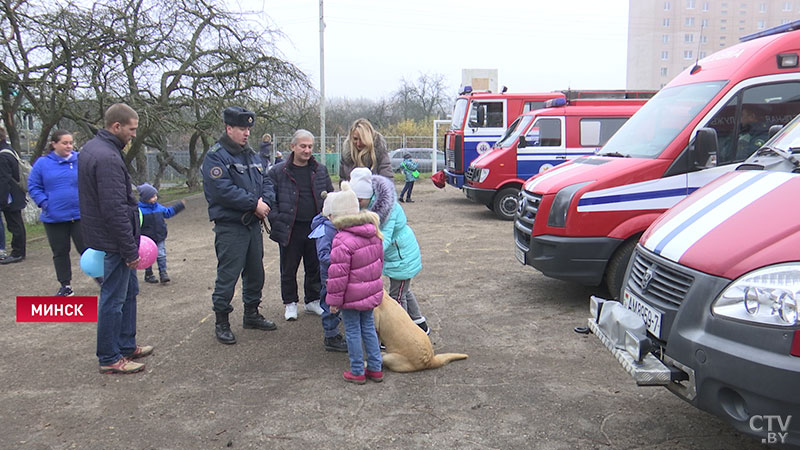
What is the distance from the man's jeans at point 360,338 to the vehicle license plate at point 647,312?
1742 millimetres

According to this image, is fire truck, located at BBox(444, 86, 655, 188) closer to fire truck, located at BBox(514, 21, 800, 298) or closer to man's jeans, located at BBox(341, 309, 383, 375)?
fire truck, located at BBox(514, 21, 800, 298)

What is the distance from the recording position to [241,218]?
4781 mm

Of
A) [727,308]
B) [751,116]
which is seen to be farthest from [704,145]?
[727,308]

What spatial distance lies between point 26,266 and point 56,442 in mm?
5818

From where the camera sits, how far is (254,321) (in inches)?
207

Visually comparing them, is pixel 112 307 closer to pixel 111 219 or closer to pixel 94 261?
pixel 94 261

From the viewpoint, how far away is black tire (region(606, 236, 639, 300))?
5469 millimetres

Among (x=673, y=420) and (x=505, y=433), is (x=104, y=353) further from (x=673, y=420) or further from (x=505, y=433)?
(x=673, y=420)

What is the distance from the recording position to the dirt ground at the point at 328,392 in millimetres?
3334

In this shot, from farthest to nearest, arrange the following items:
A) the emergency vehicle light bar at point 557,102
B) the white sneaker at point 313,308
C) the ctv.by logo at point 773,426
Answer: the emergency vehicle light bar at point 557,102
the white sneaker at point 313,308
the ctv.by logo at point 773,426

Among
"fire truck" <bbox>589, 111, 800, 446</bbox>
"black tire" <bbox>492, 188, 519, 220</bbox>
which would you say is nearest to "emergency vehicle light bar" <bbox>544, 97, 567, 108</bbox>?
"black tire" <bbox>492, 188, 519, 220</bbox>

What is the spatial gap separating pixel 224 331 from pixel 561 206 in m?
3.39

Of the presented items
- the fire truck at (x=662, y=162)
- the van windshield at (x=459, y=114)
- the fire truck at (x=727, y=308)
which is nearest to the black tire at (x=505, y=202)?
the van windshield at (x=459, y=114)

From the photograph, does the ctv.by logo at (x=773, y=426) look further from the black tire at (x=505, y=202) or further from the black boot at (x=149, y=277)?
the black tire at (x=505, y=202)
